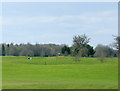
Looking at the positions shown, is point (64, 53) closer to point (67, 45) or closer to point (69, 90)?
point (67, 45)

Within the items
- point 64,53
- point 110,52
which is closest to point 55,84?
point 110,52

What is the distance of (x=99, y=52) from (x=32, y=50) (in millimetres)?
35004

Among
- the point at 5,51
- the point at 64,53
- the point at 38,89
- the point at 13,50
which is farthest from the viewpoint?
the point at 5,51

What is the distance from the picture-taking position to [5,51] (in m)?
87.6

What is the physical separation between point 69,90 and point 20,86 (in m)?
3.62

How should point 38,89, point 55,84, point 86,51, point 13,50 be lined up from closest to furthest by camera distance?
point 38,89, point 55,84, point 86,51, point 13,50

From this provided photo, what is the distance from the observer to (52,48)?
8569cm

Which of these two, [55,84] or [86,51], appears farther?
[86,51]

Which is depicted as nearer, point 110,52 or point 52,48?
point 110,52

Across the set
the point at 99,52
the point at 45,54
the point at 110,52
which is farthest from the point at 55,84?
the point at 45,54

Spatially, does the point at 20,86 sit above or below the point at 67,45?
below

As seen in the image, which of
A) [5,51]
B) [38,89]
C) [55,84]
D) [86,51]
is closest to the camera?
[38,89]

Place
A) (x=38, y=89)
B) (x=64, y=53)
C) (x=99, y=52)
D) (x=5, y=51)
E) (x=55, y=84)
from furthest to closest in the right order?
(x=5, y=51) < (x=64, y=53) < (x=99, y=52) < (x=55, y=84) < (x=38, y=89)

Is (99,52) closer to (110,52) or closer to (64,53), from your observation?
(110,52)
